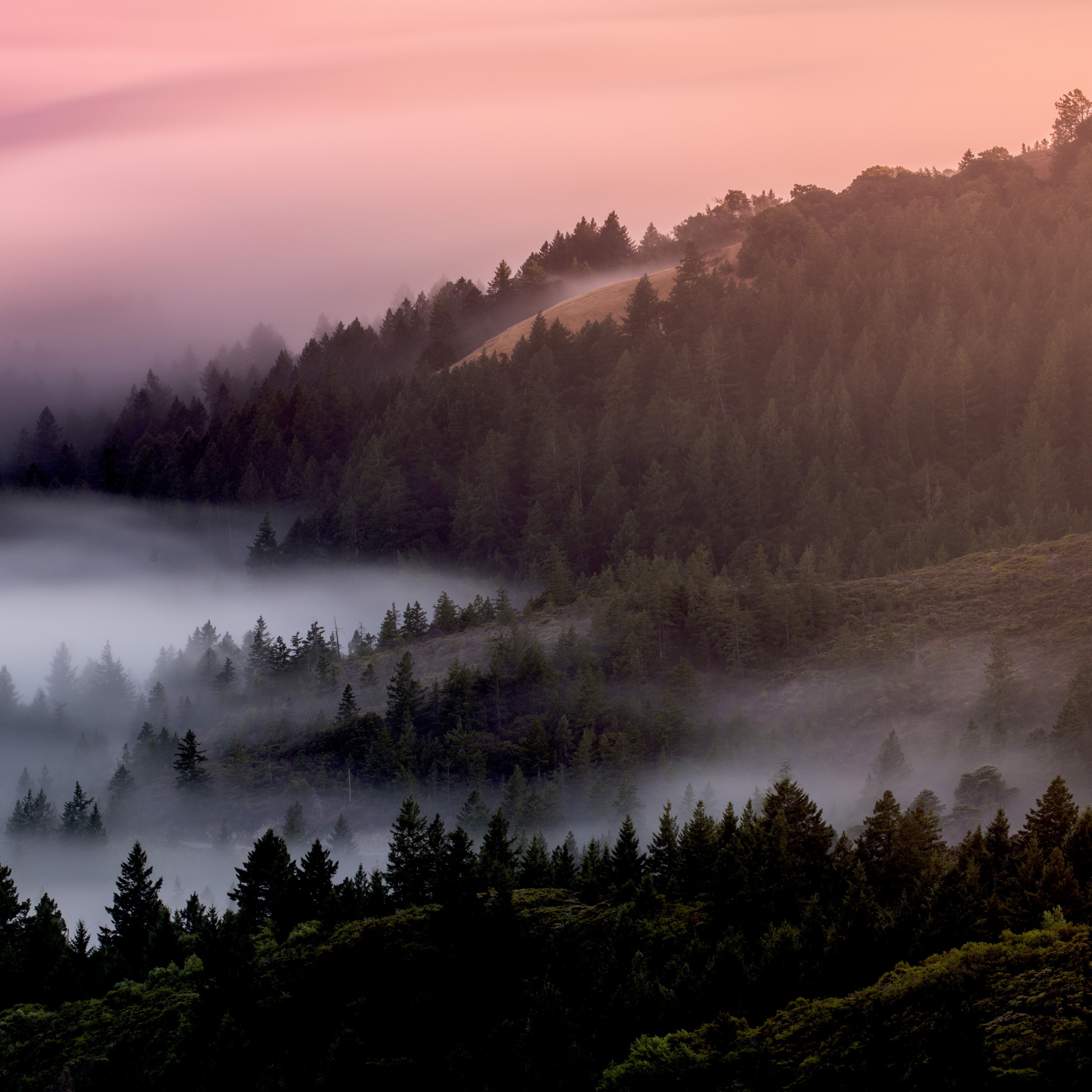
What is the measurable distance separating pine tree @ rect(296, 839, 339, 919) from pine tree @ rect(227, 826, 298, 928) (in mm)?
483

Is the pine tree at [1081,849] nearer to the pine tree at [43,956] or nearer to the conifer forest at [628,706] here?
the conifer forest at [628,706]

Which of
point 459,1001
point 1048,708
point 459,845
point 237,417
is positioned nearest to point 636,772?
point 1048,708

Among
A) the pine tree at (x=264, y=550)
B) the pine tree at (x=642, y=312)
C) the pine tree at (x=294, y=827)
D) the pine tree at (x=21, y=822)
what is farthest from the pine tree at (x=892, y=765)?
the pine tree at (x=264, y=550)

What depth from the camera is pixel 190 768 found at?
351 feet

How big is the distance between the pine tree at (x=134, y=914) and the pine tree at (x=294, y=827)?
2095 centimetres

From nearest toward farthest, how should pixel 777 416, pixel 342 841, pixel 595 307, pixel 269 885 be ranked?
1. pixel 269 885
2. pixel 342 841
3. pixel 777 416
4. pixel 595 307

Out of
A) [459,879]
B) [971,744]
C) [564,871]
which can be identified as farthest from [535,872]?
[971,744]

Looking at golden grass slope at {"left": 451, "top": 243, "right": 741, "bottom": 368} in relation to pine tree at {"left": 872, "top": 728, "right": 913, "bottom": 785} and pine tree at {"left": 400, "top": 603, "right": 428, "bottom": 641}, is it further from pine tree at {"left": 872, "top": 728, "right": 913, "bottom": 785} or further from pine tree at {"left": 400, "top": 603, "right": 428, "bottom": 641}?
pine tree at {"left": 872, "top": 728, "right": 913, "bottom": 785}

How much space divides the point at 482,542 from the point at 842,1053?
380 ft

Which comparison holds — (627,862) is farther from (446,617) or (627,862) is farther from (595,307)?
(595,307)

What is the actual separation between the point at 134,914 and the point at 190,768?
34935 millimetres

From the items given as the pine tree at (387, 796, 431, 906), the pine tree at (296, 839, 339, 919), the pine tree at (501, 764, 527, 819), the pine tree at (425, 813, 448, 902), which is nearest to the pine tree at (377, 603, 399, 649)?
the pine tree at (501, 764, 527, 819)

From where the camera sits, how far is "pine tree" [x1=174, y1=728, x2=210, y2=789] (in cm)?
10719

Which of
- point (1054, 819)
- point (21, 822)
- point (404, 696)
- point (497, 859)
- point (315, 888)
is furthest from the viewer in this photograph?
point (21, 822)
